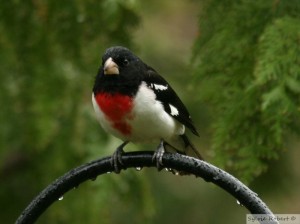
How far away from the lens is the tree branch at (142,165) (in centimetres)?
213

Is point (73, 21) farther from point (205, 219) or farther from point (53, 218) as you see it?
point (205, 219)

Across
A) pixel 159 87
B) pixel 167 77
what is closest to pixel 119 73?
pixel 159 87

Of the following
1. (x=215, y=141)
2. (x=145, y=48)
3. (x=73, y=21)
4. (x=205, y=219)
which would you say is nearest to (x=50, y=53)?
(x=73, y=21)

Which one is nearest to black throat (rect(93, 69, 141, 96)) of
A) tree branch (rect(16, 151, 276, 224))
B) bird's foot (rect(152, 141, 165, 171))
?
bird's foot (rect(152, 141, 165, 171))

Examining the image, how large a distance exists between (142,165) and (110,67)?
0.58 m

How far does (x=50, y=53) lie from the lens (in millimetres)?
3709

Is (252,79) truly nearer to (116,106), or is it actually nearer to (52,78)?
(116,106)

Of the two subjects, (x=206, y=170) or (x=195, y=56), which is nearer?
(x=206, y=170)

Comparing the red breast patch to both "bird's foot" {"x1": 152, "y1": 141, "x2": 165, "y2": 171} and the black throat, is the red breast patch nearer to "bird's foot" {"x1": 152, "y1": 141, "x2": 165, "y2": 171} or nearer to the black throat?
the black throat

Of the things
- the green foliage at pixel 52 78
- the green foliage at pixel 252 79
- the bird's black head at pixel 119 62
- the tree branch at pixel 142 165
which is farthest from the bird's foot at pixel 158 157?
the green foliage at pixel 52 78

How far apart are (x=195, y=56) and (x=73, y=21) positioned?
2.03 feet

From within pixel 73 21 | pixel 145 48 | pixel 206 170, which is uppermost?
pixel 145 48

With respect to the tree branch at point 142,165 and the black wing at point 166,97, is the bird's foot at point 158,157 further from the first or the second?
the black wing at point 166,97

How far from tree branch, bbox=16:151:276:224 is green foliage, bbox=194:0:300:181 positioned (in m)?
0.42
